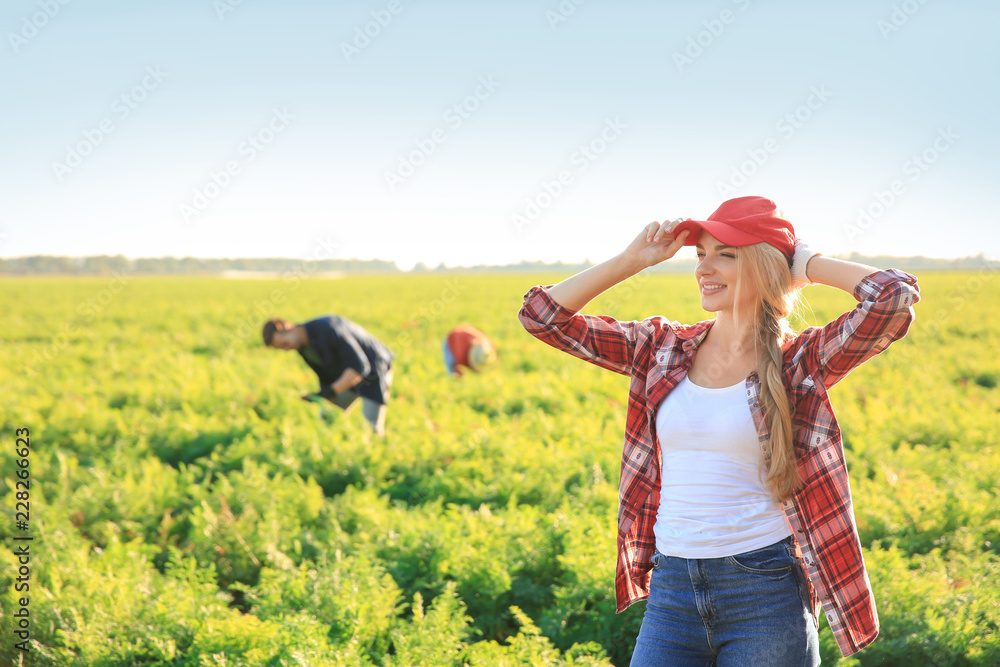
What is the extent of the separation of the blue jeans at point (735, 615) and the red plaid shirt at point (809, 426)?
11cm

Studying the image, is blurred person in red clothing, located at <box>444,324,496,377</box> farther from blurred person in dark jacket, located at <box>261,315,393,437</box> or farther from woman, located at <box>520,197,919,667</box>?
woman, located at <box>520,197,919,667</box>

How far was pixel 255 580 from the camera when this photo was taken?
16.2ft

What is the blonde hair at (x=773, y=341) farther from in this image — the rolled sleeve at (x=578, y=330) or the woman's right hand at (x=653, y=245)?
the rolled sleeve at (x=578, y=330)

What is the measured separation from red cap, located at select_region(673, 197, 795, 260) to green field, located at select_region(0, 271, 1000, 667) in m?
0.78

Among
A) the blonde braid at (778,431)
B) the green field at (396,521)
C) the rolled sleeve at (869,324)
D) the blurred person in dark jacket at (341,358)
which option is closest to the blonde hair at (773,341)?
the blonde braid at (778,431)

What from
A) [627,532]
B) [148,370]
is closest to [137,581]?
[627,532]

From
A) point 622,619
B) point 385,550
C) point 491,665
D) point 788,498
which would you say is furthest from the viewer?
point 385,550

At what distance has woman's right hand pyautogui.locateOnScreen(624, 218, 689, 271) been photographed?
95.1 inches

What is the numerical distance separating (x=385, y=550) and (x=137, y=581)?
1.53 metres

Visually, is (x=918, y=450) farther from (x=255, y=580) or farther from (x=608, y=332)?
(x=255, y=580)

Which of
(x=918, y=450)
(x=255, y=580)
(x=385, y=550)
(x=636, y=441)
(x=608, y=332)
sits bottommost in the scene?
(x=255, y=580)

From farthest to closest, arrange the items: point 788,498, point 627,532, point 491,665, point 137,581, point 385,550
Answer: point 385,550, point 137,581, point 491,665, point 627,532, point 788,498

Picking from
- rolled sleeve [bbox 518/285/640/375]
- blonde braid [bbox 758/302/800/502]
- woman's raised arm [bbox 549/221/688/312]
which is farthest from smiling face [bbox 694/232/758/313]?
rolled sleeve [bbox 518/285/640/375]

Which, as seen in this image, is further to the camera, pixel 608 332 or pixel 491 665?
pixel 491 665
